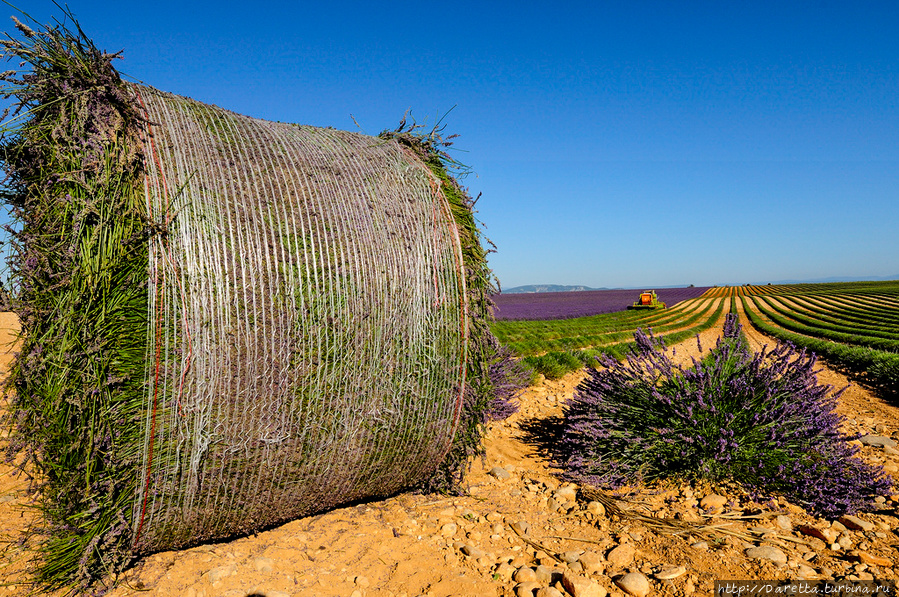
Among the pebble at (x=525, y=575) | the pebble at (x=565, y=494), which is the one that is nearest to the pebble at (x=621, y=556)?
the pebble at (x=525, y=575)

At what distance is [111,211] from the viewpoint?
262 centimetres

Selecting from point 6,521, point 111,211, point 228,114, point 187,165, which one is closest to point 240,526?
point 6,521

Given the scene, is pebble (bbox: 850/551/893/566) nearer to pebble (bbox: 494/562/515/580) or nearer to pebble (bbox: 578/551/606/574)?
pebble (bbox: 578/551/606/574)

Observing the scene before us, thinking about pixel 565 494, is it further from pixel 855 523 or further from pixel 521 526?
pixel 855 523

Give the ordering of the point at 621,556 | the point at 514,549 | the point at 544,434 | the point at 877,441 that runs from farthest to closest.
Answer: the point at 544,434 < the point at 877,441 < the point at 514,549 < the point at 621,556

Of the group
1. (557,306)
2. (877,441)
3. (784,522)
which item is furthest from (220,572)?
(557,306)

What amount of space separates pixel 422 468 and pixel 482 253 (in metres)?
1.85

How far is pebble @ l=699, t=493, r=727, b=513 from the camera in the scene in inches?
147

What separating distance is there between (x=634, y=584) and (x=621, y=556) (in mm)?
348

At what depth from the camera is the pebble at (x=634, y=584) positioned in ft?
8.86

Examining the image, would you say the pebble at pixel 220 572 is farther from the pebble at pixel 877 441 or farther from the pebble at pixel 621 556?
the pebble at pixel 877 441

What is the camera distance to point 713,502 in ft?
12.5

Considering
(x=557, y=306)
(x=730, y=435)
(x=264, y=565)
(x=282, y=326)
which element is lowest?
(x=264, y=565)

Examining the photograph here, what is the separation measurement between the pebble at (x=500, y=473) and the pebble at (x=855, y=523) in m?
2.52
